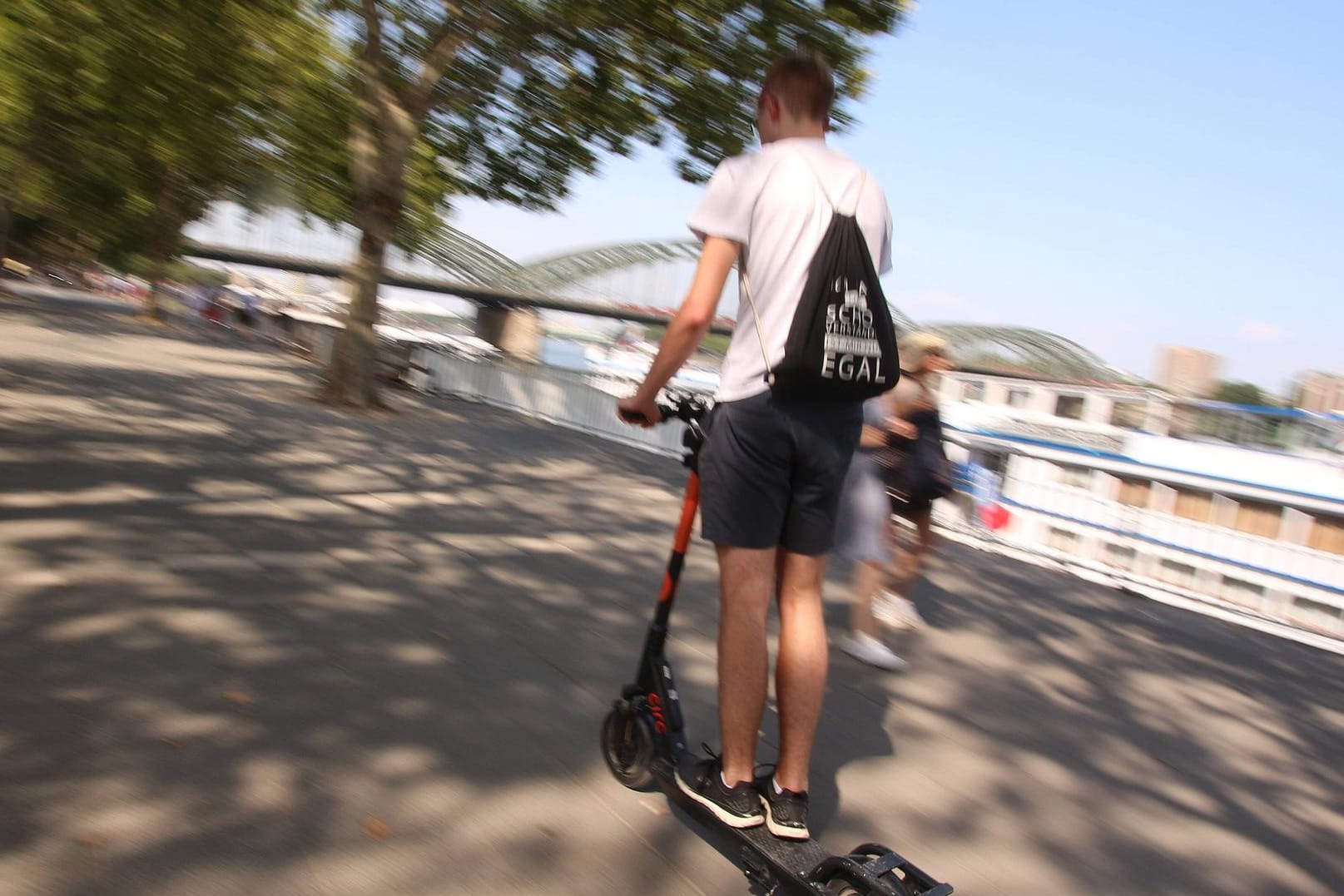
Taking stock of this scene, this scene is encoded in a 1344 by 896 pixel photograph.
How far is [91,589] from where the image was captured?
14.1 feet

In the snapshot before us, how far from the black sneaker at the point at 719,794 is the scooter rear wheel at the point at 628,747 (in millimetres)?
207

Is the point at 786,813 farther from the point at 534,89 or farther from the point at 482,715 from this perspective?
the point at 534,89

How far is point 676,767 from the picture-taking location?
295 cm

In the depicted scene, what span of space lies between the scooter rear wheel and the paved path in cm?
6

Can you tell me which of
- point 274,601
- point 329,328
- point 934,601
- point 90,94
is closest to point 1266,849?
point 934,601

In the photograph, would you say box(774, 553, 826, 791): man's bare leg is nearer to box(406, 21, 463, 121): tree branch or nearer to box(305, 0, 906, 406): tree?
box(305, 0, 906, 406): tree

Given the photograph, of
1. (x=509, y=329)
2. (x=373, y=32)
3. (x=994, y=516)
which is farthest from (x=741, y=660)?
(x=509, y=329)

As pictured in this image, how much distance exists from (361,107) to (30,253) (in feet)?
134

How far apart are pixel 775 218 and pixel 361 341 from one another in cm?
1202

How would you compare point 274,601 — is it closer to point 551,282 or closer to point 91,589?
point 91,589

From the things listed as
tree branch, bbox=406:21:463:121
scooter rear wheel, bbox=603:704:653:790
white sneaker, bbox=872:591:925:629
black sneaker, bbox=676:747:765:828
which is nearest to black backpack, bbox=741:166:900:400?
black sneaker, bbox=676:747:765:828

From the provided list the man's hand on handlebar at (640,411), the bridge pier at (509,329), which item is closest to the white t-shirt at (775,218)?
the man's hand on handlebar at (640,411)

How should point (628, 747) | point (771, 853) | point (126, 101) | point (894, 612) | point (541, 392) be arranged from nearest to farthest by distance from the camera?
point (771, 853) < point (628, 747) < point (894, 612) < point (126, 101) < point (541, 392)

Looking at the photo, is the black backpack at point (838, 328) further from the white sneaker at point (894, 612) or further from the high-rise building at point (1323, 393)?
the high-rise building at point (1323, 393)
